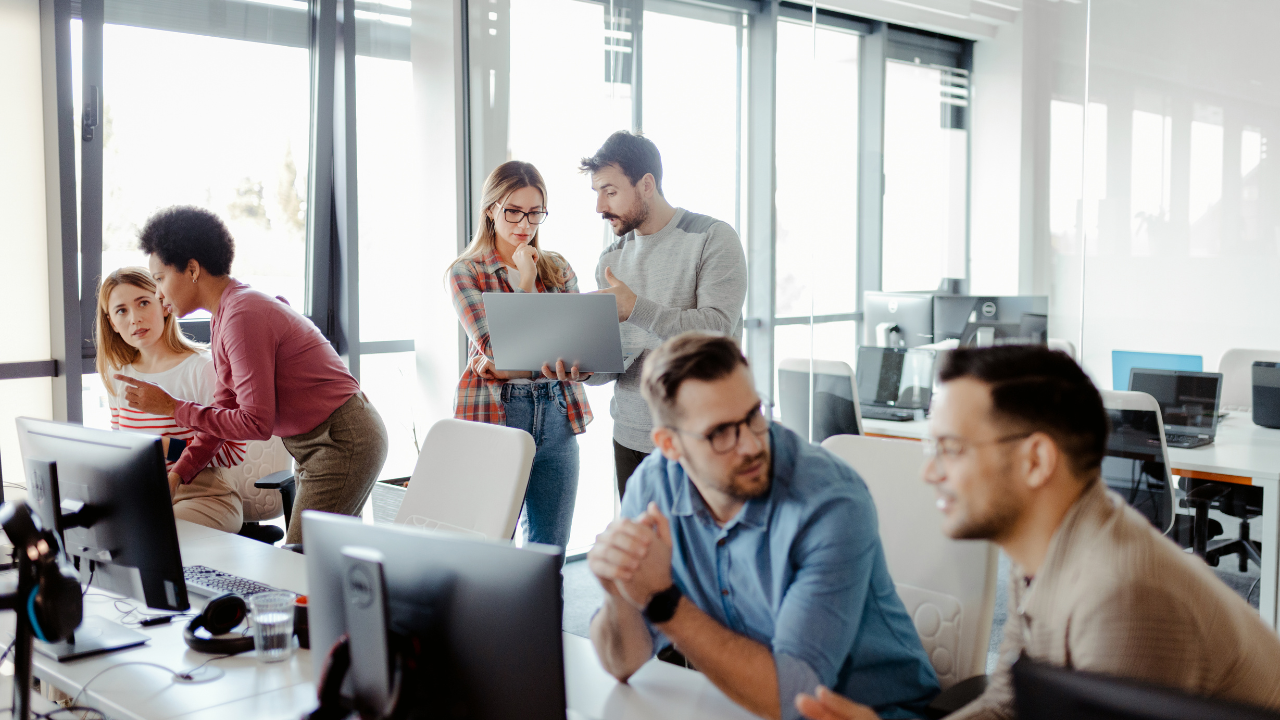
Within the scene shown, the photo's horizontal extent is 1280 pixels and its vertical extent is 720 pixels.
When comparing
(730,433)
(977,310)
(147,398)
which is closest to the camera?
(730,433)

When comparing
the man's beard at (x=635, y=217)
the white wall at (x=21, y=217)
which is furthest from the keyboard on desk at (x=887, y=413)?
the white wall at (x=21, y=217)

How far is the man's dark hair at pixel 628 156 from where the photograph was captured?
8.84 ft

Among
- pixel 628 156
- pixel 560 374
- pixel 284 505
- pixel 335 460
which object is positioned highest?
pixel 628 156

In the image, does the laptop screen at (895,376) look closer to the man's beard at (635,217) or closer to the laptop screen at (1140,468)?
the laptop screen at (1140,468)

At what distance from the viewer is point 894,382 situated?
3.61m

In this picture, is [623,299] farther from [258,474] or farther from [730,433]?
[258,474]

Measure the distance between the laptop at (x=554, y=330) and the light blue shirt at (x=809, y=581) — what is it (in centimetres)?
104

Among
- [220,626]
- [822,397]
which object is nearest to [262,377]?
[220,626]

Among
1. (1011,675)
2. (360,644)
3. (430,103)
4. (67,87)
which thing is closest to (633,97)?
(430,103)

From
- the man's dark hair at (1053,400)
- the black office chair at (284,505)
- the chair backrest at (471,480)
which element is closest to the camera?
the man's dark hair at (1053,400)

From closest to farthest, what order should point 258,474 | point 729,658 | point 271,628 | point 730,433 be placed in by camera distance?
point 729,658
point 730,433
point 271,628
point 258,474

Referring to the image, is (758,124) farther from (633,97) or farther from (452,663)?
(452,663)

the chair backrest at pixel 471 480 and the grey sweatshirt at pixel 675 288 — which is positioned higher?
the grey sweatshirt at pixel 675 288

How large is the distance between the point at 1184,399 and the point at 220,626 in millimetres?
2622
